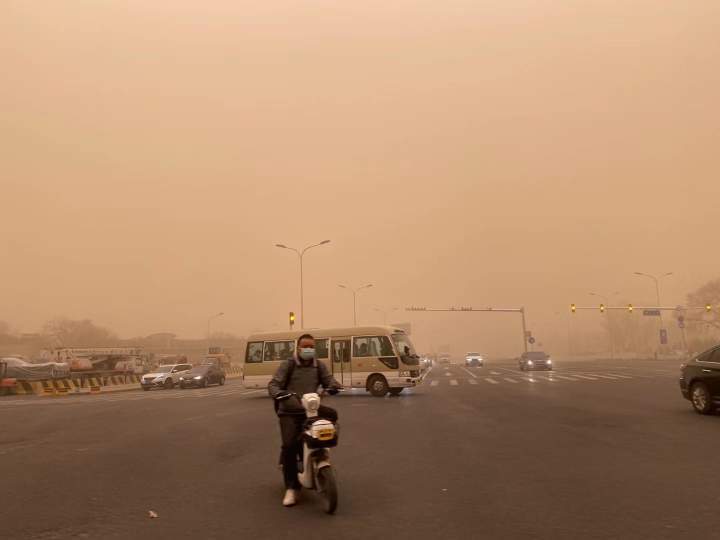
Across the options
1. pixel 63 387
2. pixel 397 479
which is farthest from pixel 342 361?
pixel 63 387

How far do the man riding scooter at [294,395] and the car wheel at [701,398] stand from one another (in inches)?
417

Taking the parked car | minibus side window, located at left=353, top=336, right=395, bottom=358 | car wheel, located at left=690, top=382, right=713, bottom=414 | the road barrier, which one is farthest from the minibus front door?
the parked car

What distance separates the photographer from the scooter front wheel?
18.9 ft

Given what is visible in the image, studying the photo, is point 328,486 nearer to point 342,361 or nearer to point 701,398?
point 701,398

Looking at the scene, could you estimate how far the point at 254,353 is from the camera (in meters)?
24.8

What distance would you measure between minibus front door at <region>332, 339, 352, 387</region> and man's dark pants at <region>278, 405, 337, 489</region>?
16334mm

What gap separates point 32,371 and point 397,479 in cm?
3871

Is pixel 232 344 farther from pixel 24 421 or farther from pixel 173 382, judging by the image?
pixel 24 421

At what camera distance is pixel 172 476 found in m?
7.94

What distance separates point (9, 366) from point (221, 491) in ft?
124

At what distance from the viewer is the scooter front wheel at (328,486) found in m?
5.77

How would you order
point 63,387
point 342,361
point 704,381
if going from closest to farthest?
point 704,381
point 342,361
point 63,387

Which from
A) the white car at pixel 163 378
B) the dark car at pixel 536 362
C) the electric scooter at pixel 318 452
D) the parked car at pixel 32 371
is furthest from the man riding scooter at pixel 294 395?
the dark car at pixel 536 362

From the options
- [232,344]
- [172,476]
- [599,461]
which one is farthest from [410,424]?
[232,344]
